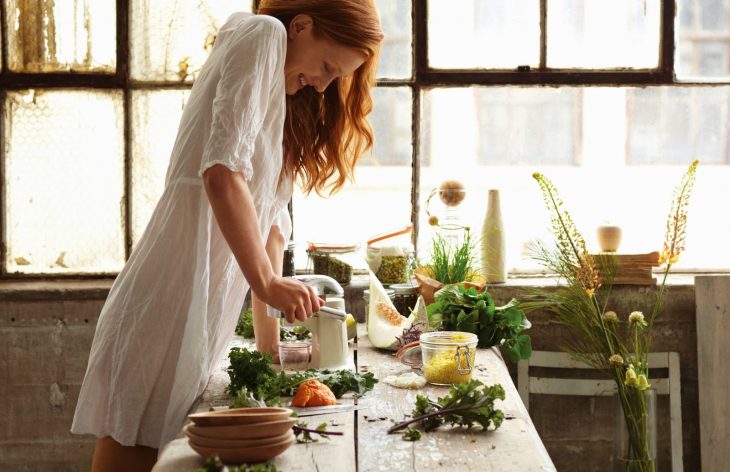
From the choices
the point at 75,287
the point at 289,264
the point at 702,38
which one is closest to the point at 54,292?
the point at 75,287

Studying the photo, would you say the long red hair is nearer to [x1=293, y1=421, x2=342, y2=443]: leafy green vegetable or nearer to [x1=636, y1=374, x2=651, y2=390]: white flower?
[x1=293, y1=421, x2=342, y2=443]: leafy green vegetable

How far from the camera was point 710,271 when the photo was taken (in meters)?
3.28

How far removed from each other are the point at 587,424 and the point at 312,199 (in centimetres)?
131

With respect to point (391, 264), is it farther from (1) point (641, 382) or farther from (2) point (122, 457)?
(2) point (122, 457)

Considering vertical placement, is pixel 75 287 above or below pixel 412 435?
above

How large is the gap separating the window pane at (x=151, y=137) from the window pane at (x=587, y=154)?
949mm

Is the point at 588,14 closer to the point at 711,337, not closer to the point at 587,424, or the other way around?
the point at 711,337

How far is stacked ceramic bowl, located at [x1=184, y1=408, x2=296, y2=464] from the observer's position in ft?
4.50

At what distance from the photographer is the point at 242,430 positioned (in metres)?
1.37

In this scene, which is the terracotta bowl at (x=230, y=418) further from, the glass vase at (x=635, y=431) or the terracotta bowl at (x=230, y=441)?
the glass vase at (x=635, y=431)

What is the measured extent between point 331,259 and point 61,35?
1.33 m

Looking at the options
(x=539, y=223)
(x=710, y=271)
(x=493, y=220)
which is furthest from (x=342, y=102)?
(x=710, y=271)

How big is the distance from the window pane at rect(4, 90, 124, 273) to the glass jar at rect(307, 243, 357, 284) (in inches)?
32.8

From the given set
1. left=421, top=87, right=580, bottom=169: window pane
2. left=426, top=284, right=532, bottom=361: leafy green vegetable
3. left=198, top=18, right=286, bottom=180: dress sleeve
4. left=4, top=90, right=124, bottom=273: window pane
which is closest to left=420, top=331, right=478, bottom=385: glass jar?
left=426, top=284, right=532, bottom=361: leafy green vegetable
